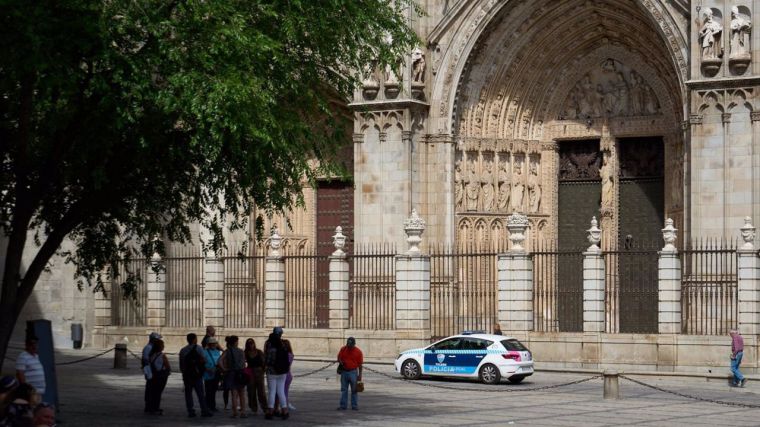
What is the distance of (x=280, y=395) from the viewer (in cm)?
2119

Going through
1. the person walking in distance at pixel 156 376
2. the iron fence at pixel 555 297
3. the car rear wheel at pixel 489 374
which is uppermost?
the iron fence at pixel 555 297

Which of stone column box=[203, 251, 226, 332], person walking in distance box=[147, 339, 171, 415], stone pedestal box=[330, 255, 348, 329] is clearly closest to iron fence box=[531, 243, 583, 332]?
stone pedestal box=[330, 255, 348, 329]

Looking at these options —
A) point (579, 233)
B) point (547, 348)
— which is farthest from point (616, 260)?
point (579, 233)

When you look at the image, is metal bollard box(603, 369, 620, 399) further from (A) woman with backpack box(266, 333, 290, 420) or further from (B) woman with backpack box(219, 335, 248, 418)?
(B) woman with backpack box(219, 335, 248, 418)

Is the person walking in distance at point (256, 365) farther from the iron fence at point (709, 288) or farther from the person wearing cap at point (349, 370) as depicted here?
the iron fence at point (709, 288)

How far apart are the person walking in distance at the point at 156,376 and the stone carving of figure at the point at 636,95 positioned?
657 inches

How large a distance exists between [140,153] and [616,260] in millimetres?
14455

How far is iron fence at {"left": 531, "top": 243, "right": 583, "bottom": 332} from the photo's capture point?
1244 inches

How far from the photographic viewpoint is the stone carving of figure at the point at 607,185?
3503 cm

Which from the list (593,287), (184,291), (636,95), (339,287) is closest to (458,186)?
(339,287)

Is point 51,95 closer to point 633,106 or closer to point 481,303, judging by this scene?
point 481,303

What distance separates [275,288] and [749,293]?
1136 cm

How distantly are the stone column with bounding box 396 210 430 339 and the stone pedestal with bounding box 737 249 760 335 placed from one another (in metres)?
7.06

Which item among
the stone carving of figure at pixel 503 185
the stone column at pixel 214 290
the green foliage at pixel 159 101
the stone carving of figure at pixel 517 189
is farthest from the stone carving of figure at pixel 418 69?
the green foliage at pixel 159 101
